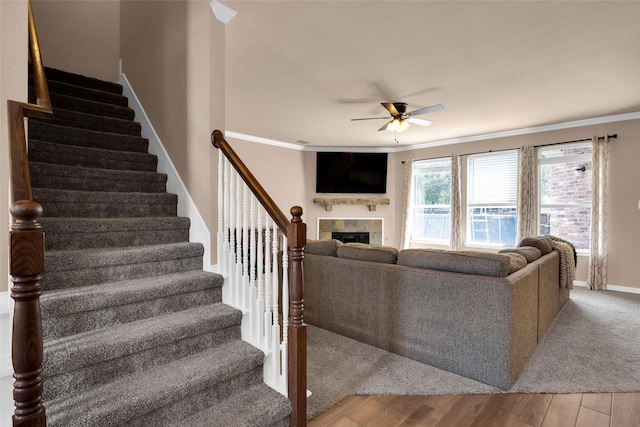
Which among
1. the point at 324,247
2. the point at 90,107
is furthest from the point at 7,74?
the point at 324,247

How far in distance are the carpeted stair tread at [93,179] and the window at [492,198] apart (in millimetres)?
5662

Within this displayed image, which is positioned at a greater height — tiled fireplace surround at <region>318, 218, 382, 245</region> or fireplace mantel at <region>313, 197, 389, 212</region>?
fireplace mantel at <region>313, 197, 389, 212</region>

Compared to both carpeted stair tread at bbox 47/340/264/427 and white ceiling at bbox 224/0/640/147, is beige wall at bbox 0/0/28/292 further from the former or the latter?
white ceiling at bbox 224/0/640/147

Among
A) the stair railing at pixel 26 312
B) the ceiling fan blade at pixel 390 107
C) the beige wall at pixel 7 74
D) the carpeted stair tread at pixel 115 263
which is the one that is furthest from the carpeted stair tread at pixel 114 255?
the ceiling fan blade at pixel 390 107

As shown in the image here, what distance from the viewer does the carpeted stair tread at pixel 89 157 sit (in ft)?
8.43

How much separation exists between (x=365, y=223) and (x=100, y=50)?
563cm

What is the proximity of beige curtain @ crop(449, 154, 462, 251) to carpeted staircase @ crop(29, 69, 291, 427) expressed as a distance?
5.45m

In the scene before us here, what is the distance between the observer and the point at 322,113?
4.99 metres

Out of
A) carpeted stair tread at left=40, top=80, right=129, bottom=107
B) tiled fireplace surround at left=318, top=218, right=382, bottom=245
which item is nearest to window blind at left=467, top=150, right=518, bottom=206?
tiled fireplace surround at left=318, top=218, right=382, bottom=245

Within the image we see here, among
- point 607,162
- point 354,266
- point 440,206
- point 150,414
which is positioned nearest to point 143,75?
point 354,266

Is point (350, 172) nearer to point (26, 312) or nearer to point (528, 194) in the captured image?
point (528, 194)

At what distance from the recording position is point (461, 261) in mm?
2520

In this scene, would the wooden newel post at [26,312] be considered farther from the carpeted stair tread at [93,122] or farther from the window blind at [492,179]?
the window blind at [492,179]

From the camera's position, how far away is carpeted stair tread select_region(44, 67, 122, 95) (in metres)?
3.54
